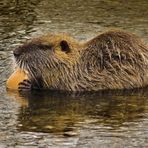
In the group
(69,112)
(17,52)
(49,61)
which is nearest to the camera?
(69,112)

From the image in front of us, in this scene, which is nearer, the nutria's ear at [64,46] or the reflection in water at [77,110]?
the reflection in water at [77,110]

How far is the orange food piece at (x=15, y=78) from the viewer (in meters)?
8.08

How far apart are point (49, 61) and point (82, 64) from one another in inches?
14.2

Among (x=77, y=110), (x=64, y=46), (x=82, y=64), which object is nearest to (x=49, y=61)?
(x=64, y=46)

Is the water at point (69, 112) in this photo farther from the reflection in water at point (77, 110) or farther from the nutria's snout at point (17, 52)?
the nutria's snout at point (17, 52)

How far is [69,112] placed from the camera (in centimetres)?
721

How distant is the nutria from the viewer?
26.5 ft

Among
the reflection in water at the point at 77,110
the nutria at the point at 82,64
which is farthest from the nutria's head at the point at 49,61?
the reflection in water at the point at 77,110

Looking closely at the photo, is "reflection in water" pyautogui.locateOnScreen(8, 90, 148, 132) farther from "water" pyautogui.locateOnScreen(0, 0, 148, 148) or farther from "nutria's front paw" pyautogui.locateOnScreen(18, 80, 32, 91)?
"nutria's front paw" pyautogui.locateOnScreen(18, 80, 32, 91)

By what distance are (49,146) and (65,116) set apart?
1.04 m

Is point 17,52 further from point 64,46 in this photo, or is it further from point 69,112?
point 69,112

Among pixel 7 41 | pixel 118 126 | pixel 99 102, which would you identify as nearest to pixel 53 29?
pixel 7 41

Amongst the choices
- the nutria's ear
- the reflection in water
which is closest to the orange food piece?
the reflection in water

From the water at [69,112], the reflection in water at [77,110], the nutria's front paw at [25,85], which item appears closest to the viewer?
the water at [69,112]
